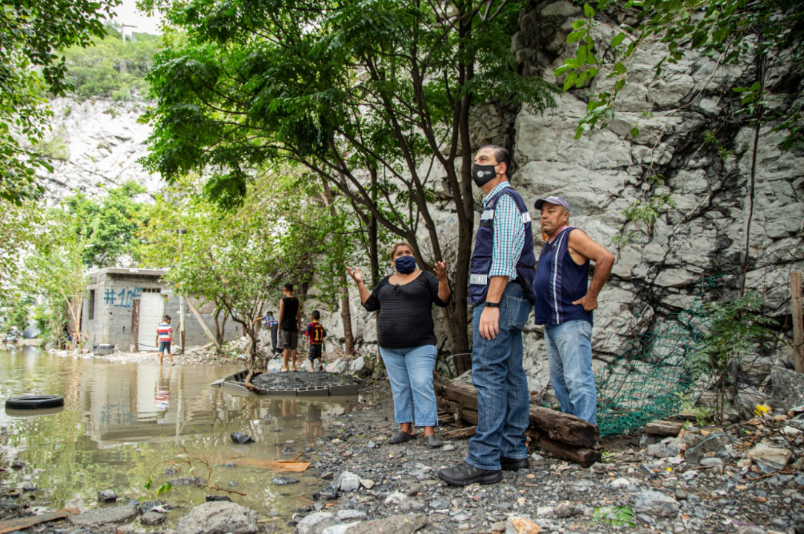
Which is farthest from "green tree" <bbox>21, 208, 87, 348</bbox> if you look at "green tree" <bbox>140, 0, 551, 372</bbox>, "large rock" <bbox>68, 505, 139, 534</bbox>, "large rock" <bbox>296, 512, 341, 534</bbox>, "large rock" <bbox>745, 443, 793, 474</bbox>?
"large rock" <bbox>745, 443, 793, 474</bbox>

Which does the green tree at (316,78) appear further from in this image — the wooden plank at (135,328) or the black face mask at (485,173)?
the wooden plank at (135,328)

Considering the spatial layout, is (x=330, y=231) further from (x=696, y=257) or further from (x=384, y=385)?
(x=696, y=257)

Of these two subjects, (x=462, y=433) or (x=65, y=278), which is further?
(x=65, y=278)

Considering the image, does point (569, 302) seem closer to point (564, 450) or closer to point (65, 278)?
point (564, 450)

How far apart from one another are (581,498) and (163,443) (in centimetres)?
395

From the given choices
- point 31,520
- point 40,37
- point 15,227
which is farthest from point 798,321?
point 15,227

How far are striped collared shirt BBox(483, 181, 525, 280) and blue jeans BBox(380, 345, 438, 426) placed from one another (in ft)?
5.11

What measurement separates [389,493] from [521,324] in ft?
4.54

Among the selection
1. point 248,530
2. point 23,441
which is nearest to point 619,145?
point 248,530

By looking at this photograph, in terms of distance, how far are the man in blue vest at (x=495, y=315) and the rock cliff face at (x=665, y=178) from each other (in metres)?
3.48

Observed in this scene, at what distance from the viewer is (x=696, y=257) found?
22.3 ft

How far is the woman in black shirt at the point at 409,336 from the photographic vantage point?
4.45m

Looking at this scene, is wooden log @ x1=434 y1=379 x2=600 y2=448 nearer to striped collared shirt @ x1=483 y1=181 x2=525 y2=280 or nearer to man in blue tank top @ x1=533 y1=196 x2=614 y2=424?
man in blue tank top @ x1=533 y1=196 x2=614 y2=424

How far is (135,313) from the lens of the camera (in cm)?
2345
